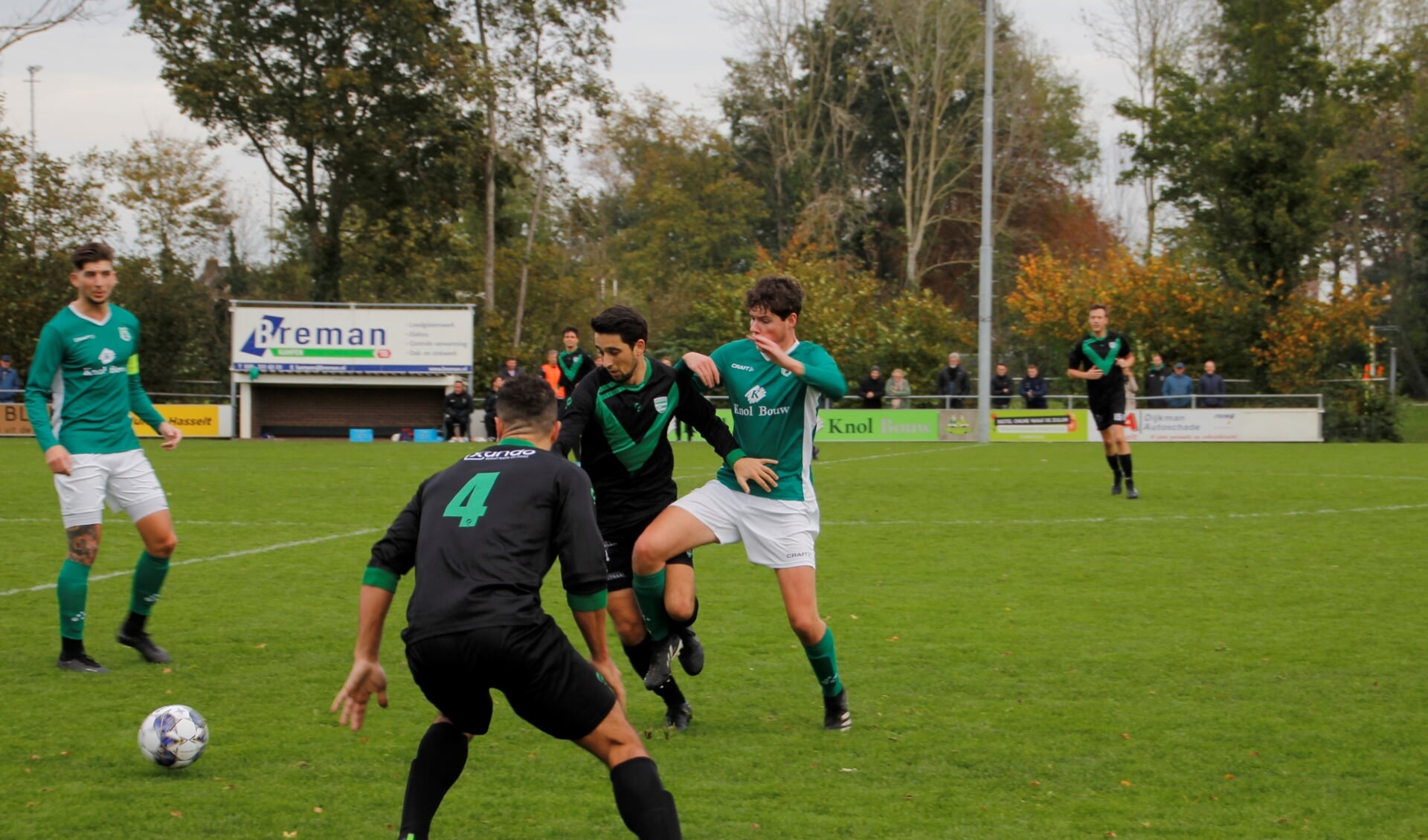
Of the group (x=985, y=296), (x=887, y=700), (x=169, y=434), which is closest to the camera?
(x=887, y=700)

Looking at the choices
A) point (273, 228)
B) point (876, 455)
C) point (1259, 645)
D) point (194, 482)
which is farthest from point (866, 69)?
point (1259, 645)

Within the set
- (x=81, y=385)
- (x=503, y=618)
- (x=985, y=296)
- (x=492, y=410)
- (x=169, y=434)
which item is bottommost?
(x=503, y=618)

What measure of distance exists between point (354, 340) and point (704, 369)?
30.0 meters

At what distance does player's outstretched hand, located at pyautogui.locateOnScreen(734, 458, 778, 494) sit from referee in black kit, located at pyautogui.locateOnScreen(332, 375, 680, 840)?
1860 millimetres

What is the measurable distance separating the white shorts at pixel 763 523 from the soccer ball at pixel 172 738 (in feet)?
7.45

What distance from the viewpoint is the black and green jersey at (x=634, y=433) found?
6035mm

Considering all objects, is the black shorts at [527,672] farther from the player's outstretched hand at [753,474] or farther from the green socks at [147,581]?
the green socks at [147,581]

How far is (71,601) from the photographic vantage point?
22.7ft

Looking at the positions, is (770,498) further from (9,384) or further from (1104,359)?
(9,384)

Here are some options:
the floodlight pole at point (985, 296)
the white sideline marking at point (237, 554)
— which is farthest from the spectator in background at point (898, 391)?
the white sideline marking at point (237, 554)

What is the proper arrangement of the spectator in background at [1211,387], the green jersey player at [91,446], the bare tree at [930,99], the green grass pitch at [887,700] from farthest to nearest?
the bare tree at [930,99] → the spectator in background at [1211,387] → the green jersey player at [91,446] → the green grass pitch at [887,700]

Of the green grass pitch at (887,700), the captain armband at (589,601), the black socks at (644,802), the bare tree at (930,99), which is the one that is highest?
the bare tree at (930,99)

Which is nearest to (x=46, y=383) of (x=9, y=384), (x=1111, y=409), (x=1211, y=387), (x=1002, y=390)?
(x=1111, y=409)

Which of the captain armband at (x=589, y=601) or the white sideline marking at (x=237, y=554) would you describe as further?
the white sideline marking at (x=237, y=554)
